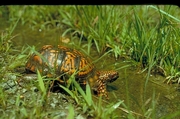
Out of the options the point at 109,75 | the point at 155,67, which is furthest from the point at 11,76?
the point at 155,67

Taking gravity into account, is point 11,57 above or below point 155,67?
above

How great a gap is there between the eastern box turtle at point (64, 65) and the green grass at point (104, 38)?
0.18m

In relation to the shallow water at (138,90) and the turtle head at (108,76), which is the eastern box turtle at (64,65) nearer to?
the turtle head at (108,76)

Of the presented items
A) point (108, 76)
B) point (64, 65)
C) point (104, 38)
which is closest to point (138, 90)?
point (108, 76)

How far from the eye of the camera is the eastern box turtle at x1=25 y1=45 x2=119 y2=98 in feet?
12.1

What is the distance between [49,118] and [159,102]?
50.9 inches

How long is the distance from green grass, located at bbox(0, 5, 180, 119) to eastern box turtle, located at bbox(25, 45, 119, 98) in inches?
7.1

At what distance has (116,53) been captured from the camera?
4707 mm

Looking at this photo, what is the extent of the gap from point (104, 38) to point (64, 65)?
1349 mm

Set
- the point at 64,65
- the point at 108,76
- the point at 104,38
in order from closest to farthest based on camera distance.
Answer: the point at 64,65 < the point at 108,76 < the point at 104,38

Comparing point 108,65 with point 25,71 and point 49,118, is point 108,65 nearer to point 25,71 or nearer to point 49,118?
point 25,71

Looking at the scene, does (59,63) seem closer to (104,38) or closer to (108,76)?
(108,76)

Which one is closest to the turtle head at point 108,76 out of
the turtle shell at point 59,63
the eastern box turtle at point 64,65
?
the eastern box turtle at point 64,65

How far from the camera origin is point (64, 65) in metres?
3.70
